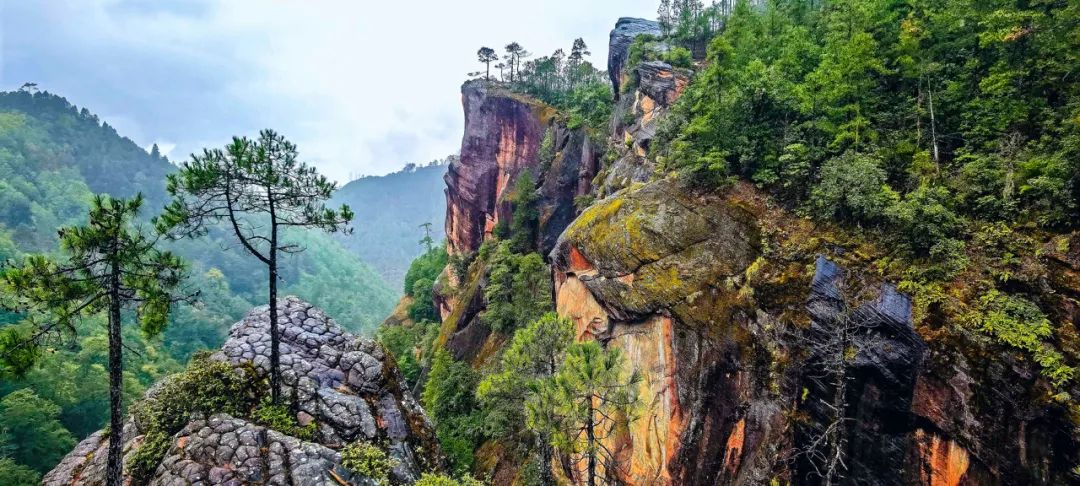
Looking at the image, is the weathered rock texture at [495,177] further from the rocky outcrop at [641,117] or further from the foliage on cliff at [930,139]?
the foliage on cliff at [930,139]

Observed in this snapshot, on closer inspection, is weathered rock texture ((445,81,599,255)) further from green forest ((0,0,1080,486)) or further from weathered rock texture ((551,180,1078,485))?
weathered rock texture ((551,180,1078,485))

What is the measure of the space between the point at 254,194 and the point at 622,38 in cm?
3859

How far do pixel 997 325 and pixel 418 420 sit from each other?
15.1 m

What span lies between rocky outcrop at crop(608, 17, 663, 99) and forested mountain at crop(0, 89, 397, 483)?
3295cm

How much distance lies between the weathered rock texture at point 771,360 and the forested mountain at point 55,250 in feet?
75.1

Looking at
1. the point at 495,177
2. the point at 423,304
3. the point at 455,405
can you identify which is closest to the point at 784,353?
the point at 455,405

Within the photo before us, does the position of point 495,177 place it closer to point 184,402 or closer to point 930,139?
point 930,139

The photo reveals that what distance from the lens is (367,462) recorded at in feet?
35.0

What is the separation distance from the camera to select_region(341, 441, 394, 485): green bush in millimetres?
10531

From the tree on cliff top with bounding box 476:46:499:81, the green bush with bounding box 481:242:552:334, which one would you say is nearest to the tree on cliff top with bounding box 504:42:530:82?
the tree on cliff top with bounding box 476:46:499:81

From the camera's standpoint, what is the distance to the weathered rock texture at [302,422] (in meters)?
9.78

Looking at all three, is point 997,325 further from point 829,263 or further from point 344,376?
point 344,376

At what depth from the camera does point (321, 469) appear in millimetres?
10062

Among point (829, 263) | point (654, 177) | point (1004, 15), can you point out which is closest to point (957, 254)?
point (829, 263)
